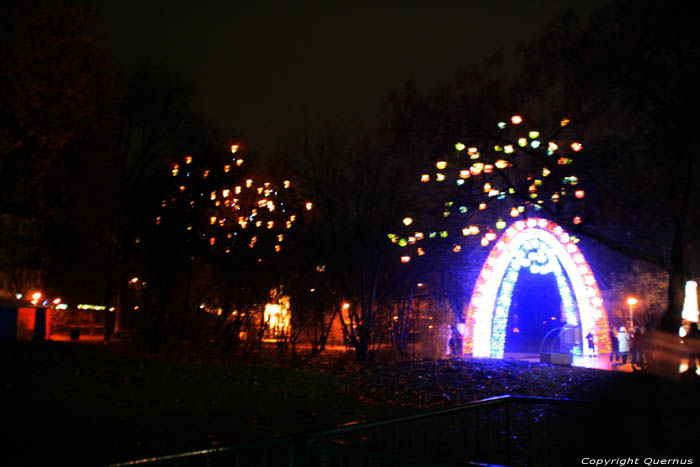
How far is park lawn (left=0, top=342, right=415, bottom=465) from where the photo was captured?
770 centimetres

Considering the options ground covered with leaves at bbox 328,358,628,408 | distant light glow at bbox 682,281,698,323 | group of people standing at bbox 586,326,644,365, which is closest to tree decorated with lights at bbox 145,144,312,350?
ground covered with leaves at bbox 328,358,628,408

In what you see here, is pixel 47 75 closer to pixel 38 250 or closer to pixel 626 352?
pixel 38 250

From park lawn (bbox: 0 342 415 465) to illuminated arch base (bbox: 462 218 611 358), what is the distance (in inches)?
289

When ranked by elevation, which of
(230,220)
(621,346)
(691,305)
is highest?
(230,220)

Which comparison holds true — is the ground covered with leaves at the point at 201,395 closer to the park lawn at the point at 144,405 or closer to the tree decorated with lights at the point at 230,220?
the park lawn at the point at 144,405

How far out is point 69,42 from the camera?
1412cm

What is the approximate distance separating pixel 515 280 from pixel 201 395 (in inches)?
525

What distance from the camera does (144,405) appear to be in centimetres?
1015

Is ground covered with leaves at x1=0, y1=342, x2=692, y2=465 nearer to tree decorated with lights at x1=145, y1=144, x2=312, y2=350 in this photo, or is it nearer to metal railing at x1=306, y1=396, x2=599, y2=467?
metal railing at x1=306, y1=396, x2=599, y2=467

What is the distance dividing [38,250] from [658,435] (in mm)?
23501

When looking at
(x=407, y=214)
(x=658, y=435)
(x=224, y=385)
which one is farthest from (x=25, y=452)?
(x=407, y=214)

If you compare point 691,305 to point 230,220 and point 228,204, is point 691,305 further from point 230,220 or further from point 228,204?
point 228,204

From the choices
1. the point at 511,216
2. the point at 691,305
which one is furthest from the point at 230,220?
the point at 691,305

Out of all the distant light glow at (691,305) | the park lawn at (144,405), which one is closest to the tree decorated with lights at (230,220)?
the park lawn at (144,405)
